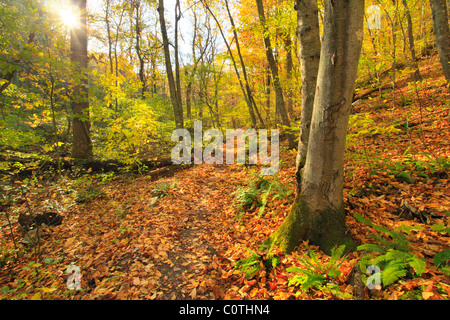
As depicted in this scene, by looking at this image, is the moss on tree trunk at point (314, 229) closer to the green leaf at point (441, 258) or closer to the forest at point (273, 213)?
the forest at point (273, 213)

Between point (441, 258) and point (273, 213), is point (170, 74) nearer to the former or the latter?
point (273, 213)

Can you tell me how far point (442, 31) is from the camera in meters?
4.84

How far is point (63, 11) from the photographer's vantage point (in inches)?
216

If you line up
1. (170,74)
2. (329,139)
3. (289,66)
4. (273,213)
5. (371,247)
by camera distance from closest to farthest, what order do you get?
(371,247) < (329,139) < (273,213) < (170,74) < (289,66)

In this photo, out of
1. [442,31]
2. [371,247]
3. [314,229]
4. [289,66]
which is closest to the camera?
[371,247]

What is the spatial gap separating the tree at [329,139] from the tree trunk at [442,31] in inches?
208

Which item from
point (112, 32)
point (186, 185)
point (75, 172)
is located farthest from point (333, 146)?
point (112, 32)

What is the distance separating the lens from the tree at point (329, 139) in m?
1.89

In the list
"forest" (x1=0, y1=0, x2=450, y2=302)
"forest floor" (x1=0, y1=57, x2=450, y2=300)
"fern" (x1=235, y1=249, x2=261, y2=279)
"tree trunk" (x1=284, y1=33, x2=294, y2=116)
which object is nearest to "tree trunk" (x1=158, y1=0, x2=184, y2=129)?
"forest" (x1=0, y1=0, x2=450, y2=302)

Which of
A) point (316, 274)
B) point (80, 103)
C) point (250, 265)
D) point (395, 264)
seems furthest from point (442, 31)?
point (80, 103)

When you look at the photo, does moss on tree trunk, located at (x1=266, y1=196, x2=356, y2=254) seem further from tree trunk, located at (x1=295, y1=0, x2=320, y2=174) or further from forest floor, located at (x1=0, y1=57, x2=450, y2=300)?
tree trunk, located at (x1=295, y1=0, x2=320, y2=174)

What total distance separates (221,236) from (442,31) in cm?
754

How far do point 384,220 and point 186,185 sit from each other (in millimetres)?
4824
